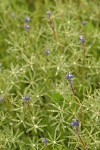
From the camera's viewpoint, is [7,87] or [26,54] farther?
[26,54]

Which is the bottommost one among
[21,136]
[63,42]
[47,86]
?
[21,136]

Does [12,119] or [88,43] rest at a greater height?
[88,43]

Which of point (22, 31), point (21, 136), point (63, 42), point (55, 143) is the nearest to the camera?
point (55, 143)

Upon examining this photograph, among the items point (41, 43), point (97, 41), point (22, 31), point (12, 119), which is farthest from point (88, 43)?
point (12, 119)

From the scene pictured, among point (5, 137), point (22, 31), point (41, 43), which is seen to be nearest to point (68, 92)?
point (5, 137)

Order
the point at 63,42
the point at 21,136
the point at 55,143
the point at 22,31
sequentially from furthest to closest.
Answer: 1. the point at 22,31
2. the point at 63,42
3. the point at 21,136
4. the point at 55,143

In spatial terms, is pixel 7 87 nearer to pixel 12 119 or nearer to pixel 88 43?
pixel 12 119

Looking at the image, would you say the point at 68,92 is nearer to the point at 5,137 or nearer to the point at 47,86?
the point at 47,86
